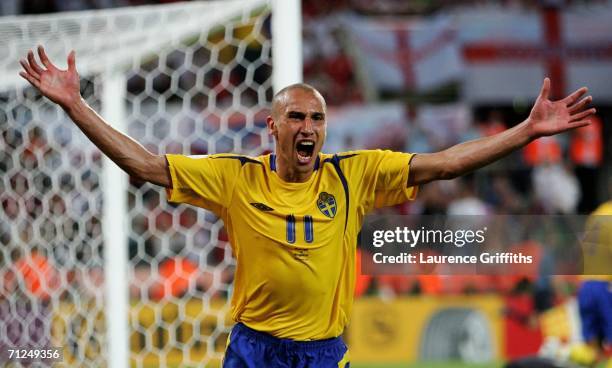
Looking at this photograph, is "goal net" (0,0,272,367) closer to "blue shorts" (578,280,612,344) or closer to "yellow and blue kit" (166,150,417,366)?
"yellow and blue kit" (166,150,417,366)

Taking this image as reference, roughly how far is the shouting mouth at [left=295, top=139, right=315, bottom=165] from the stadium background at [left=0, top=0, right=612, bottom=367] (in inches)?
61.5

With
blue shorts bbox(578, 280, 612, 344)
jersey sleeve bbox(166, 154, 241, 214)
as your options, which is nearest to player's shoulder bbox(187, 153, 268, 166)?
jersey sleeve bbox(166, 154, 241, 214)

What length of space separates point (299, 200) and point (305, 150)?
0.21 metres

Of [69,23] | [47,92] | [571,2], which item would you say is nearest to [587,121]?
[47,92]

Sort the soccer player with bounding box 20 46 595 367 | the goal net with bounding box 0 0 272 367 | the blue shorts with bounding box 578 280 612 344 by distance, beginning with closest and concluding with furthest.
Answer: the soccer player with bounding box 20 46 595 367, the goal net with bounding box 0 0 272 367, the blue shorts with bounding box 578 280 612 344

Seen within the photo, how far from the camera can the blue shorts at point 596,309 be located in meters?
7.28

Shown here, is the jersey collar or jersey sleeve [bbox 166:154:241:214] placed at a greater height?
the jersey collar

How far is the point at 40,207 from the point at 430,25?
32.7 ft

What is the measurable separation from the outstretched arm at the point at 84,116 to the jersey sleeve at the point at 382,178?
88 cm

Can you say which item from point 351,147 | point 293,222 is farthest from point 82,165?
point 351,147

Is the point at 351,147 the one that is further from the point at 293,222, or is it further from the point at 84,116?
the point at 84,116

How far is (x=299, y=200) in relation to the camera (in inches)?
162

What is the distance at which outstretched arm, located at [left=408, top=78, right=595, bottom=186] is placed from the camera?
3922mm

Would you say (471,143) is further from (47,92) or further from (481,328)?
(481,328)
